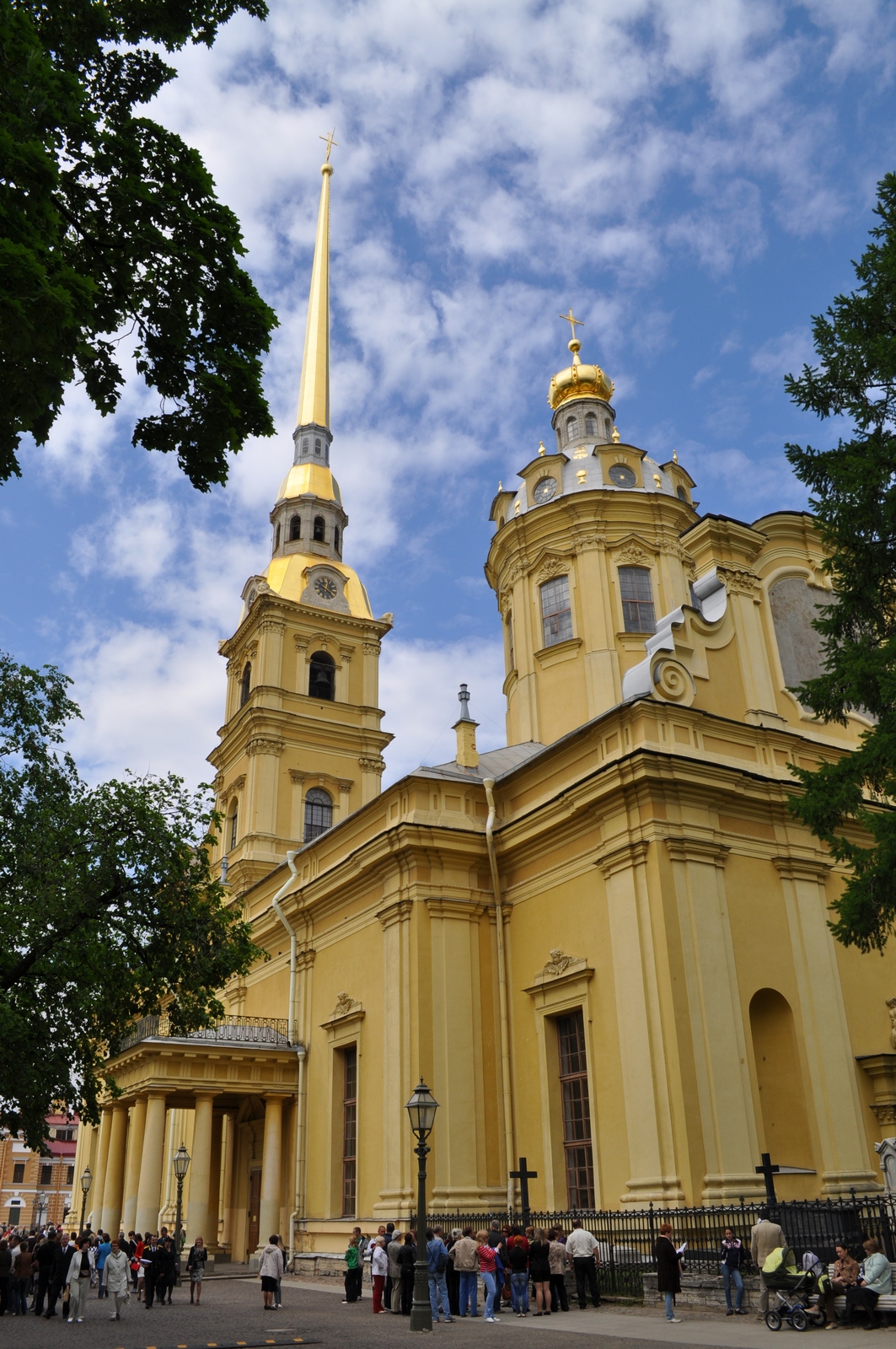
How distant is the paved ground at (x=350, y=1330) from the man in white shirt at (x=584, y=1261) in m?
0.24

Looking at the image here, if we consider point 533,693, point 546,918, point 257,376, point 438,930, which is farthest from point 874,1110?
point 257,376

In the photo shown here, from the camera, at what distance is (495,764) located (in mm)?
25828

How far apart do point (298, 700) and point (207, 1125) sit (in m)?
15.0

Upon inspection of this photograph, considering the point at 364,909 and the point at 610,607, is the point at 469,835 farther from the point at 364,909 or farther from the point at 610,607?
the point at 610,607

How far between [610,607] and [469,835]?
25.8ft

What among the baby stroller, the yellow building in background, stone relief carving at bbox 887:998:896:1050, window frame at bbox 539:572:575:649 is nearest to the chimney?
the yellow building in background

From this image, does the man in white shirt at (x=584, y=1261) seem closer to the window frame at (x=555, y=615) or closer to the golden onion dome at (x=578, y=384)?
the window frame at (x=555, y=615)

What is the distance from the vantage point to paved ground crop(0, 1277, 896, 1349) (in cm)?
1124

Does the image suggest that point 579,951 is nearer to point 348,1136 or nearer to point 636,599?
point 348,1136

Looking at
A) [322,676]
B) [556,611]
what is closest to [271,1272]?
[556,611]

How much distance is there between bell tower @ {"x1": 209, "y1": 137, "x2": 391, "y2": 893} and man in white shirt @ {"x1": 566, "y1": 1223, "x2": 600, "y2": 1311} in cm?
1958

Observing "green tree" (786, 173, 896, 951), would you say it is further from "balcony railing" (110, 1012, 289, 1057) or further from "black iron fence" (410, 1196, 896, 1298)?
"balcony railing" (110, 1012, 289, 1057)

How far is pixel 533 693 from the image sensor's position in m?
27.1

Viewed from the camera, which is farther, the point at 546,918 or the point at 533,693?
the point at 533,693
